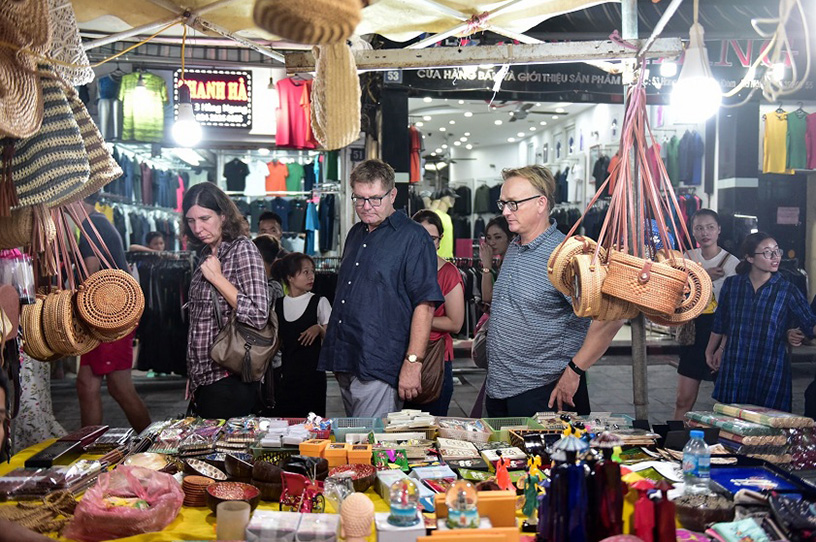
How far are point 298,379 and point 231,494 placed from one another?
2.40 m

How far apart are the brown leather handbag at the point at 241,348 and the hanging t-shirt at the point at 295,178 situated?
6597 mm

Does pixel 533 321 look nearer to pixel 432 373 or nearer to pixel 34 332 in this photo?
pixel 432 373

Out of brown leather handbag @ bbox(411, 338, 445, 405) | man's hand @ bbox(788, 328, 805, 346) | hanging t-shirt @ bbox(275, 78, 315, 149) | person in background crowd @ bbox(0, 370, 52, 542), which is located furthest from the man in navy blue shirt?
hanging t-shirt @ bbox(275, 78, 315, 149)

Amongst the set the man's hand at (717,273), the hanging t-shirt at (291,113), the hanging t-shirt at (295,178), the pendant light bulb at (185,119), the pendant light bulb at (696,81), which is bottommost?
the man's hand at (717,273)

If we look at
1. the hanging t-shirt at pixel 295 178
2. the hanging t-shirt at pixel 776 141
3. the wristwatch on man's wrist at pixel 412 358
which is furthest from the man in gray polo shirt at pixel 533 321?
the hanging t-shirt at pixel 776 141

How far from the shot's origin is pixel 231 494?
2.16 meters

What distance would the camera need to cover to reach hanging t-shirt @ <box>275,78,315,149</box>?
26.1 feet

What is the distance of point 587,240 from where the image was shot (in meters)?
2.47

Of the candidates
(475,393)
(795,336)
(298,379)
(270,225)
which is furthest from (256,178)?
(795,336)

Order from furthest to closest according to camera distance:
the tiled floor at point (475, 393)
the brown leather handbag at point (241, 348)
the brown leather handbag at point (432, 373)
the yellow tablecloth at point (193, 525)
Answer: the tiled floor at point (475, 393), the brown leather handbag at point (432, 373), the brown leather handbag at point (241, 348), the yellow tablecloth at point (193, 525)

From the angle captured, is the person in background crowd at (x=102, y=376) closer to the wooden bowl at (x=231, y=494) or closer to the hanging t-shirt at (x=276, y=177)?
the wooden bowl at (x=231, y=494)

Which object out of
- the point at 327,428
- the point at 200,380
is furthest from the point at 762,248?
the point at 200,380

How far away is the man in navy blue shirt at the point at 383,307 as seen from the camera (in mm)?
3195

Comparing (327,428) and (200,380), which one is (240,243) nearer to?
(200,380)
